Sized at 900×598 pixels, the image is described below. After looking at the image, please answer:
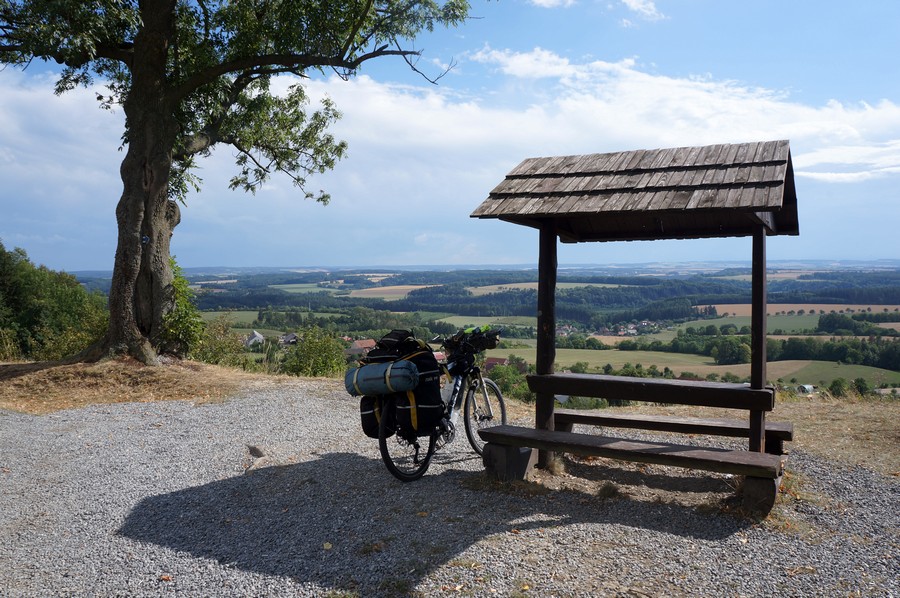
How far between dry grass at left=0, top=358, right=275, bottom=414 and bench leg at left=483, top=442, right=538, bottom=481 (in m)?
6.24

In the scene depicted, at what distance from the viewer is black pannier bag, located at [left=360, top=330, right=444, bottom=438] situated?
5.93 m

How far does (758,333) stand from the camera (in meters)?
5.87

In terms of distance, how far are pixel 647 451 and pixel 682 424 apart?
151 cm

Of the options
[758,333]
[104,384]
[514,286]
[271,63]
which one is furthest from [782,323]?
[104,384]

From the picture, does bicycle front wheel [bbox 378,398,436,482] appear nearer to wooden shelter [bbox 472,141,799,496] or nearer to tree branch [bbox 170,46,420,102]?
wooden shelter [bbox 472,141,799,496]

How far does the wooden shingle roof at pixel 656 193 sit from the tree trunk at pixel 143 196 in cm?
828

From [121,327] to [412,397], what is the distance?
850cm

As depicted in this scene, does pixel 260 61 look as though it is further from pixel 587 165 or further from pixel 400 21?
pixel 587 165

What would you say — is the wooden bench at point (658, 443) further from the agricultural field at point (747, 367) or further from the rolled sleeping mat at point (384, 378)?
the agricultural field at point (747, 367)

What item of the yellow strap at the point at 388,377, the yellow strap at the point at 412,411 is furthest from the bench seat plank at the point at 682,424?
the yellow strap at the point at 388,377

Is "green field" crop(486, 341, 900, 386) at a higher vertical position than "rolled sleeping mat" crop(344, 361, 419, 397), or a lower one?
lower

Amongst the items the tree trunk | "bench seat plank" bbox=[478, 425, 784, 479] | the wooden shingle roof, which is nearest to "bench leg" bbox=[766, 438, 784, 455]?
"bench seat plank" bbox=[478, 425, 784, 479]

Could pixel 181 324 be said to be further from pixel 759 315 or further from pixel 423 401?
pixel 759 315

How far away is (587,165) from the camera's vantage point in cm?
679
